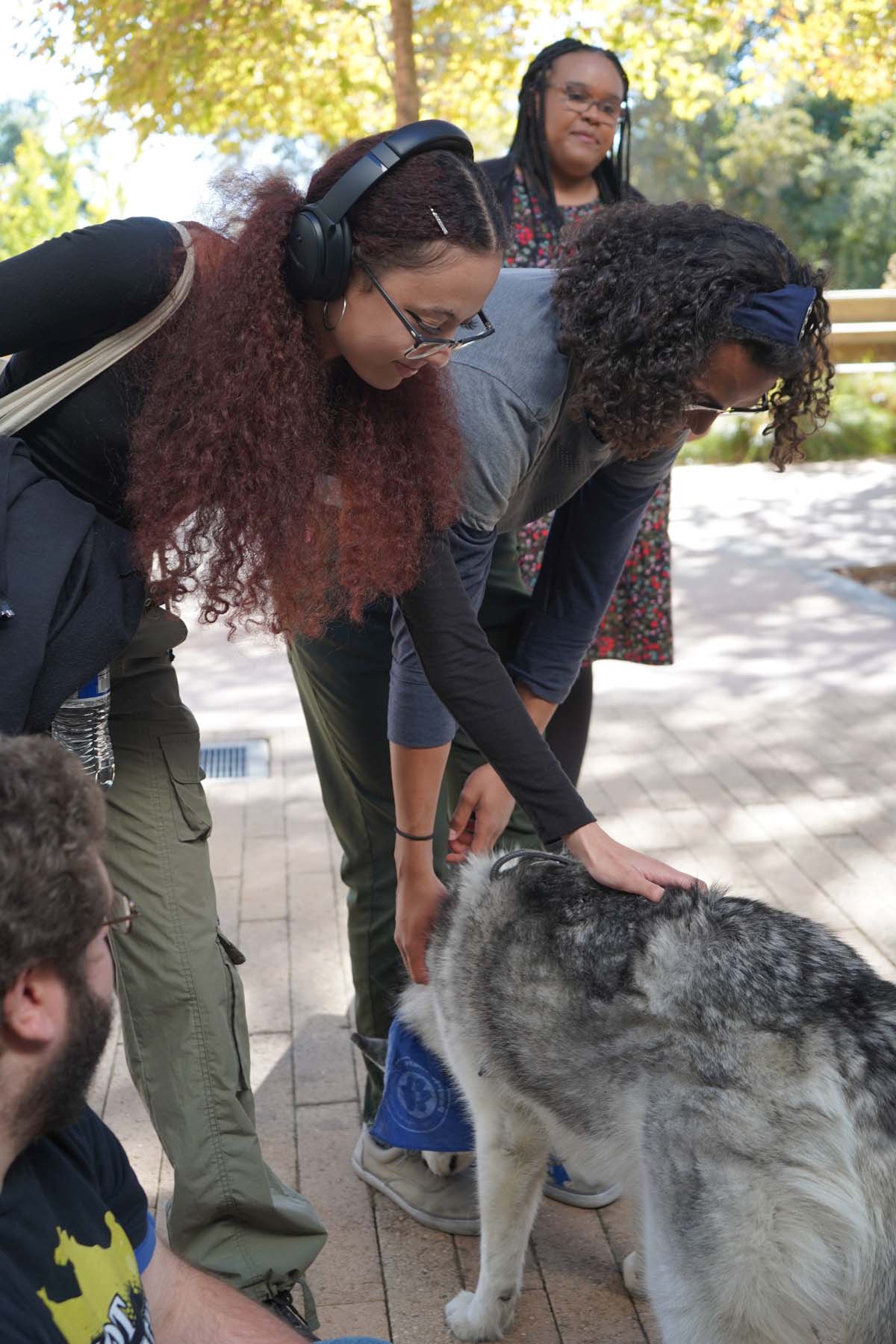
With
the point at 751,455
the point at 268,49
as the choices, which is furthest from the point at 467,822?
the point at 751,455

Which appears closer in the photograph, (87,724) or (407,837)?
(87,724)

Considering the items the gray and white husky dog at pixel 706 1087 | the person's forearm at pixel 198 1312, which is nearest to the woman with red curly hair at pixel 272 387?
the gray and white husky dog at pixel 706 1087

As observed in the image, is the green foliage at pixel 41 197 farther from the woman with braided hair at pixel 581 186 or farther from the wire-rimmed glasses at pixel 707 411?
the wire-rimmed glasses at pixel 707 411

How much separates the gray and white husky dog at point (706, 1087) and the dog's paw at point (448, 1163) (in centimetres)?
50

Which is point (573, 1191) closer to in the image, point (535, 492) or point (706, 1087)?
point (706, 1087)

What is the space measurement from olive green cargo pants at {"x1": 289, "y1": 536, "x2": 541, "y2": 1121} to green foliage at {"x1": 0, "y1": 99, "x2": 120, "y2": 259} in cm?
1601

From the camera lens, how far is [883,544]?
989 cm

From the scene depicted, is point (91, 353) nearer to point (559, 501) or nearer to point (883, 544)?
point (559, 501)

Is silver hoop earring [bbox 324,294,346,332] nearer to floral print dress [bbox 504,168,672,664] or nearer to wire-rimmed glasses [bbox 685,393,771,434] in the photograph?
wire-rimmed glasses [bbox 685,393,771,434]

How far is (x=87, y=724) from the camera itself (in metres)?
2.19

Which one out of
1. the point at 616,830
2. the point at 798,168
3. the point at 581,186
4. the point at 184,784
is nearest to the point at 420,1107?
the point at 184,784

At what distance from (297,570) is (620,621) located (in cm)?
244

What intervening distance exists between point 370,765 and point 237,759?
314cm

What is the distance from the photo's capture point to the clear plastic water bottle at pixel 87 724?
2150 millimetres
